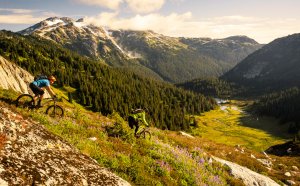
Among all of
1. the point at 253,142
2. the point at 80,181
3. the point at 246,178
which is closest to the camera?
the point at 80,181

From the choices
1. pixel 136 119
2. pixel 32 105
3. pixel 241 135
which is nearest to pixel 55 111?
pixel 32 105

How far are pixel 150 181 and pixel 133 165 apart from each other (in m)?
1.32

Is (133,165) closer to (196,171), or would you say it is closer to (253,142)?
(196,171)

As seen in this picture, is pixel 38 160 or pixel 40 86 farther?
pixel 40 86

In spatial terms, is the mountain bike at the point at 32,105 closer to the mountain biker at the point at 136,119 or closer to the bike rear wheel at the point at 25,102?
the bike rear wheel at the point at 25,102

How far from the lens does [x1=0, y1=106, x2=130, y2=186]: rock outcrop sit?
8.91 metres

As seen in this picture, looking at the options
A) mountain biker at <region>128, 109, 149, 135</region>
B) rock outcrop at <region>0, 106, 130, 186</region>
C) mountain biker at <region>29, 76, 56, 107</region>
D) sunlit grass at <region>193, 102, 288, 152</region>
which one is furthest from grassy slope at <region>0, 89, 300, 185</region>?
sunlit grass at <region>193, 102, 288, 152</region>

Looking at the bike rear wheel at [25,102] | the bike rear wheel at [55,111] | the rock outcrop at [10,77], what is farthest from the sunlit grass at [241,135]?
the bike rear wheel at [25,102]

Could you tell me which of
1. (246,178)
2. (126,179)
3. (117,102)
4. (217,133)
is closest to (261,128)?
(217,133)

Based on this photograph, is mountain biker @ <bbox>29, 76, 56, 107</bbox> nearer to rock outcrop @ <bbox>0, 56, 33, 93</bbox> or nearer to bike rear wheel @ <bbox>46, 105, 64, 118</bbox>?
bike rear wheel @ <bbox>46, 105, 64, 118</bbox>

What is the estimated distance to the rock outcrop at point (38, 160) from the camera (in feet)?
29.2

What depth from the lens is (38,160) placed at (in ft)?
32.7

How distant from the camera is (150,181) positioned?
45.5 ft

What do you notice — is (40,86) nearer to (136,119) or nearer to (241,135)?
(136,119)
